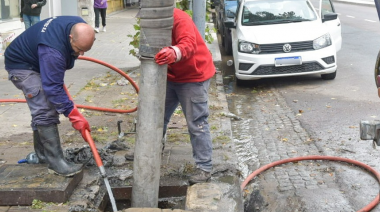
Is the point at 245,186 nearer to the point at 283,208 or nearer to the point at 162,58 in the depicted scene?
the point at 283,208

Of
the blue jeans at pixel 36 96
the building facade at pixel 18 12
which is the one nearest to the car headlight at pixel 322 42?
the blue jeans at pixel 36 96

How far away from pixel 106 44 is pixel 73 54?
11805 millimetres

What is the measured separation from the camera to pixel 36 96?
15.8 ft

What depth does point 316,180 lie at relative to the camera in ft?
19.5

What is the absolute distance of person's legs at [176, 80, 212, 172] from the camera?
501 cm

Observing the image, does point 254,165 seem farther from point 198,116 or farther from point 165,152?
point 198,116

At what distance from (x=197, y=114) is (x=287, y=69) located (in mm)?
6071

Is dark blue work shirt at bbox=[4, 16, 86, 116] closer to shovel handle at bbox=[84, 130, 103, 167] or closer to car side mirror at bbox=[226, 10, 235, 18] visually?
shovel handle at bbox=[84, 130, 103, 167]

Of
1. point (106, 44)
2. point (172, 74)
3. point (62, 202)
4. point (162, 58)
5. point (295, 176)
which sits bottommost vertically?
point (106, 44)

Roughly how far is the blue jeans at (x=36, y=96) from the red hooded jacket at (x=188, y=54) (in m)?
1.10

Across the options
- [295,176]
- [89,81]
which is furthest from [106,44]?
[295,176]

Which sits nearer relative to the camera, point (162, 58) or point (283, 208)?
point (162, 58)

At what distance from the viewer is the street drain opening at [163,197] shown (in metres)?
5.16

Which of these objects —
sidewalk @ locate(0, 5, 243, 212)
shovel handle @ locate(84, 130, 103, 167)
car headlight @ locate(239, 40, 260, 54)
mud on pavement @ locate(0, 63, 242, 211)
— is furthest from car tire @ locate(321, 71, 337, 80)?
shovel handle @ locate(84, 130, 103, 167)
